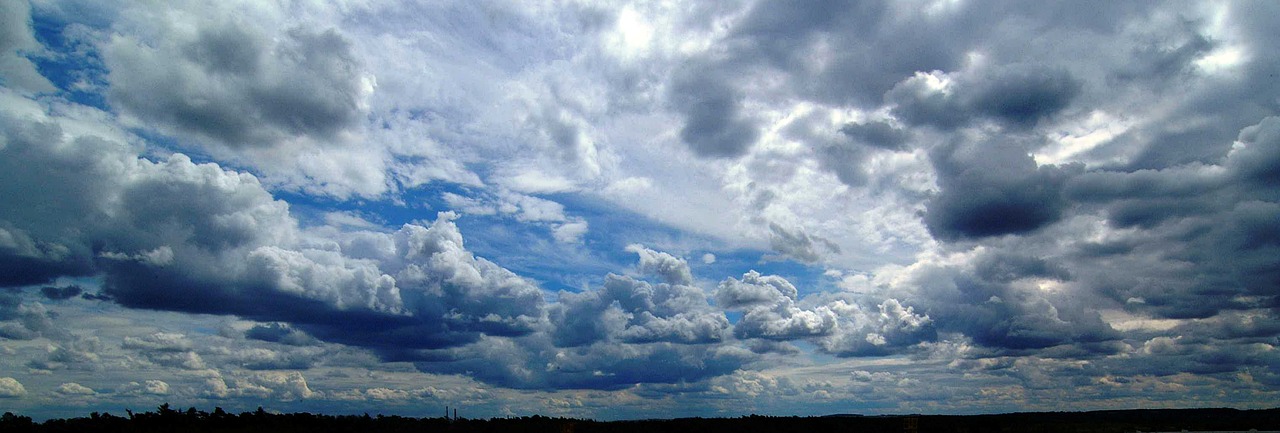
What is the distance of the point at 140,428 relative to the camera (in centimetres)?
15600

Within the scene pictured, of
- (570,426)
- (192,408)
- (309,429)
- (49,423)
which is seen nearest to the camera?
(570,426)

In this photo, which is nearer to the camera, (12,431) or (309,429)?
(12,431)

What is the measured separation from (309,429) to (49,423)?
178ft

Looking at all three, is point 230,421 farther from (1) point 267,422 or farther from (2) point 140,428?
(2) point 140,428

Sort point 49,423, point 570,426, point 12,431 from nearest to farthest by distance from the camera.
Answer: point 570,426 < point 12,431 < point 49,423

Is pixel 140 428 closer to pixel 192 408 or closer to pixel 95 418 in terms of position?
pixel 95 418

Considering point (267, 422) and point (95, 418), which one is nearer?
point (95, 418)

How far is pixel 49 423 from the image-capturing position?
15588 cm

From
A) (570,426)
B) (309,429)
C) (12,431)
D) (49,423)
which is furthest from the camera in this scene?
(309,429)

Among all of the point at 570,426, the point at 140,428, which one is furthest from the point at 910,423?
the point at 140,428

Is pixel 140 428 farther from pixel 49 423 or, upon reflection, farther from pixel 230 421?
pixel 230 421

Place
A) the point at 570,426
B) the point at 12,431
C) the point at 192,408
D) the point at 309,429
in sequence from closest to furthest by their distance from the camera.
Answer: the point at 570,426 < the point at 12,431 < the point at 192,408 < the point at 309,429

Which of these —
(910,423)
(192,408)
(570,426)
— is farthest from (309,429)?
(910,423)

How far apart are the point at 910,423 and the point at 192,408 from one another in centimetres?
15998
